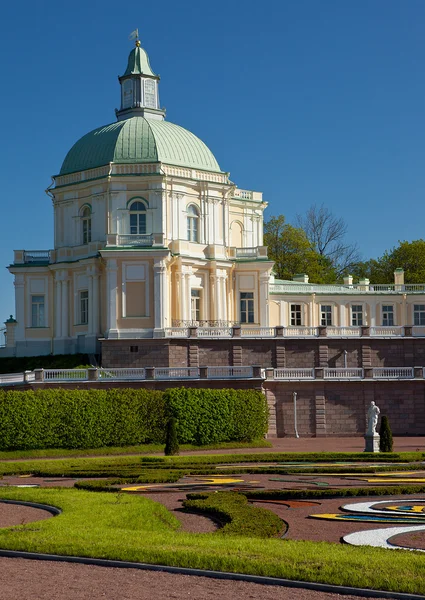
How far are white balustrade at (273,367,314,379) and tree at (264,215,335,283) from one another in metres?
33.1

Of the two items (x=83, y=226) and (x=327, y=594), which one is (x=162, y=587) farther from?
(x=83, y=226)

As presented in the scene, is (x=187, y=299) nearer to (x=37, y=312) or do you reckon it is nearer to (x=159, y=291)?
(x=159, y=291)

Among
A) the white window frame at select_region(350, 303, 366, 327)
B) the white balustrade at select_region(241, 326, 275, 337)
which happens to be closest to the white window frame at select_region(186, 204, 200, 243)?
the white balustrade at select_region(241, 326, 275, 337)

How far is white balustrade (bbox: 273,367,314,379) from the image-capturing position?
5612cm

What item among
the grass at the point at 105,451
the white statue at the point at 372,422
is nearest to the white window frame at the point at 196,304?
the grass at the point at 105,451

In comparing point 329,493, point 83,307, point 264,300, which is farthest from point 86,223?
point 329,493

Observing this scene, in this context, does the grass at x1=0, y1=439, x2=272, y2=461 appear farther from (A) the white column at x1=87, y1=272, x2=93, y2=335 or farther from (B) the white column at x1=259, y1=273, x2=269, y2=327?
(B) the white column at x1=259, y1=273, x2=269, y2=327

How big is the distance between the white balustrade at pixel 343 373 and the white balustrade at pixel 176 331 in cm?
948

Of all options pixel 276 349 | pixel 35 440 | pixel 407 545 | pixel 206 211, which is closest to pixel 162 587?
pixel 407 545

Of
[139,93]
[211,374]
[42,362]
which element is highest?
[139,93]

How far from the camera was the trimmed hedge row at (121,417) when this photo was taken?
4550 centimetres

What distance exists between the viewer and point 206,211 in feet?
226

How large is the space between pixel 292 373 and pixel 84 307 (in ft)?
55.6

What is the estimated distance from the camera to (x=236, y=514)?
19938mm
